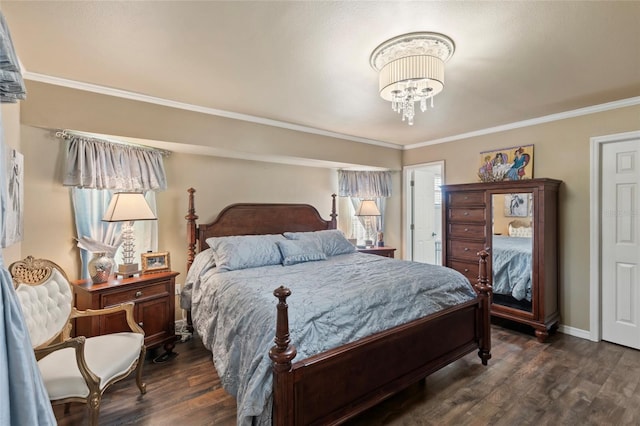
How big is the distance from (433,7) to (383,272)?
1.90 meters

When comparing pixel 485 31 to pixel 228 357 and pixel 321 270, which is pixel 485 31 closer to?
pixel 321 270

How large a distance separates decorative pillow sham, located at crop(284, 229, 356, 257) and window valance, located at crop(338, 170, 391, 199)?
110 cm

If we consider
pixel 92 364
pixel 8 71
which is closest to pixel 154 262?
pixel 92 364

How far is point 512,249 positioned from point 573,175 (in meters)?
1.02

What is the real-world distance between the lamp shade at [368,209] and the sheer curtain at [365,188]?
0.57 feet

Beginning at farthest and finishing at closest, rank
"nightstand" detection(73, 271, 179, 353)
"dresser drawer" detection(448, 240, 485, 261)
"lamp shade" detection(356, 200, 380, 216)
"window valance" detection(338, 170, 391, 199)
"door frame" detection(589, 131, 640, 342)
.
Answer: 1. "window valance" detection(338, 170, 391, 199)
2. "lamp shade" detection(356, 200, 380, 216)
3. "dresser drawer" detection(448, 240, 485, 261)
4. "door frame" detection(589, 131, 640, 342)
5. "nightstand" detection(73, 271, 179, 353)

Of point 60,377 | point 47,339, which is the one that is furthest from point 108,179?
point 60,377

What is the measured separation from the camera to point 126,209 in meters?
2.60

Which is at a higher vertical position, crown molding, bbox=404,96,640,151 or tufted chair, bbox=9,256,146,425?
crown molding, bbox=404,96,640,151

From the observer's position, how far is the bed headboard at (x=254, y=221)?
10.8 feet

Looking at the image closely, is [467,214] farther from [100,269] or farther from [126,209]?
[100,269]

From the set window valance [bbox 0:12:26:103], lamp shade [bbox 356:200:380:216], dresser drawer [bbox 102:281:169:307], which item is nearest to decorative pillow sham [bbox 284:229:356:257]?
lamp shade [bbox 356:200:380:216]

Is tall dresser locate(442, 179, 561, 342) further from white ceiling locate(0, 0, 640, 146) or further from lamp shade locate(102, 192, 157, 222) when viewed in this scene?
lamp shade locate(102, 192, 157, 222)

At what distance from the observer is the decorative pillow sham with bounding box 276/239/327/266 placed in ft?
10.1
